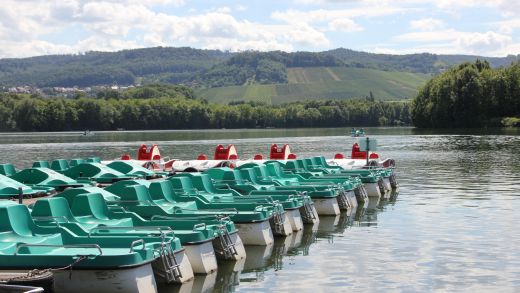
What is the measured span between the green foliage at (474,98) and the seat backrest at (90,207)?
482 ft

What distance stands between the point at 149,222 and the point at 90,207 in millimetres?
1571

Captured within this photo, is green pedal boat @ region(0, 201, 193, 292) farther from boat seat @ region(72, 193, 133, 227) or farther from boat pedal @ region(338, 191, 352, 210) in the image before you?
boat pedal @ region(338, 191, 352, 210)

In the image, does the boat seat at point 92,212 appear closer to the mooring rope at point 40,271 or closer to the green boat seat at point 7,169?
the mooring rope at point 40,271

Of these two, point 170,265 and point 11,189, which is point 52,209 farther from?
point 11,189

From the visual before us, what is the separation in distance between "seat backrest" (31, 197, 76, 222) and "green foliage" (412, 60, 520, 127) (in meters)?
148

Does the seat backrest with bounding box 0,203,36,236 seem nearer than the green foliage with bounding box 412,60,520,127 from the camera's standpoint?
Yes

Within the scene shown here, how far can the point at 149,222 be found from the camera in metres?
22.1

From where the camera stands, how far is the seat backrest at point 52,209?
806 inches

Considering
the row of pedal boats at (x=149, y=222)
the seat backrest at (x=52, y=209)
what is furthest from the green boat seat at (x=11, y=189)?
the seat backrest at (x=52, y=209)

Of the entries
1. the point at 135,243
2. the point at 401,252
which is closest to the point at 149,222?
the point at 135,243

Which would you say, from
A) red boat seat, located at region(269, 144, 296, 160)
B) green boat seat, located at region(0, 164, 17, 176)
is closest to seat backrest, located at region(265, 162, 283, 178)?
green boat seat, located at region(0, 164, 17, 176)

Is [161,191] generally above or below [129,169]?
above

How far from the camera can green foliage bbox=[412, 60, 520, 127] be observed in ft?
536

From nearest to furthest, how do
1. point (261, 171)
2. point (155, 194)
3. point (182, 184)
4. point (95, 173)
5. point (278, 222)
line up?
point (278, 222) < point (155, 194) < point (182, 184) < point (261, 171) < point (95, 173)
